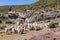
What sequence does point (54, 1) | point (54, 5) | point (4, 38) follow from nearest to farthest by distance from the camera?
point (4, 38) < point (54, 5) < point (54, 1)

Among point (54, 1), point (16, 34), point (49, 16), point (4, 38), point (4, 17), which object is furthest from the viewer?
point (54, 1)

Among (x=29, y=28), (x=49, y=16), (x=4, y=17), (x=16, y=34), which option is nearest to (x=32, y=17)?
(x=49, y=16)

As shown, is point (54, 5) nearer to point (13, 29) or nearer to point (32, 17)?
point (32, 17)

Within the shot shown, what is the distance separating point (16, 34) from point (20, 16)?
72.0ft

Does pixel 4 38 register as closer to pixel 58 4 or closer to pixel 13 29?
pixel 13 29

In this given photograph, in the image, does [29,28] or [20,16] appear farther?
[20,16]

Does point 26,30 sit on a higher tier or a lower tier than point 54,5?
lower

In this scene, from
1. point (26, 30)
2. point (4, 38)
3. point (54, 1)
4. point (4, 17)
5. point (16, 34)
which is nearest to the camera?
point (4, 38)

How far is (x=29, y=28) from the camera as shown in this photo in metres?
31.1

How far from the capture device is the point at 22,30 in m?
28.7

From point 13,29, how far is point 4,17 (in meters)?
21.9

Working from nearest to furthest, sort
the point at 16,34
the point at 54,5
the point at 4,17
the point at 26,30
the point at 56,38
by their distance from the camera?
the point at 56,38 < the point at 16,34 < the point at 26,30 < the point at 4,17 < the point at 54,5

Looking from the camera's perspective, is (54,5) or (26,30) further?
(54,5)

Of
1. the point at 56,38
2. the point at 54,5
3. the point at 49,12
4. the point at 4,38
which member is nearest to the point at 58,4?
the point at 54,5
